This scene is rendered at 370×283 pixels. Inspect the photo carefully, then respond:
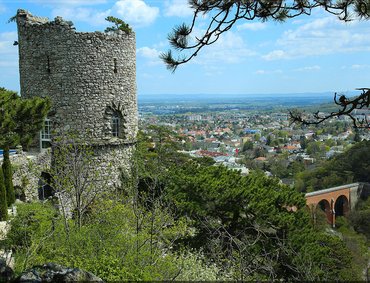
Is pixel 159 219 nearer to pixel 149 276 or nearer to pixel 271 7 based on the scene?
pixel 149 276

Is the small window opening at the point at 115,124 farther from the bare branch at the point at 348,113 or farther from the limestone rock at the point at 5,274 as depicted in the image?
the limestone rock at the point at 5,274

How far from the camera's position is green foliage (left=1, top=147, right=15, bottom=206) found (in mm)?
11586

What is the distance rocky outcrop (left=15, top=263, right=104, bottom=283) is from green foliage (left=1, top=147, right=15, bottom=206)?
7.40 metres

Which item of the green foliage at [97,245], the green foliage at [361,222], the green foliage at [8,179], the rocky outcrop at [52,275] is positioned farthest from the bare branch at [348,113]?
the green foliage at [361,222]

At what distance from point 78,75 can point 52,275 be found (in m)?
8.90

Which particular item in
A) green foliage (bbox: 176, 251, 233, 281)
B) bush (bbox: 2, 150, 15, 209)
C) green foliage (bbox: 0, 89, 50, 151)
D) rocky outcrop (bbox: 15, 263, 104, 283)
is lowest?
green foliage (bbox: 176, 251, 233, 281)

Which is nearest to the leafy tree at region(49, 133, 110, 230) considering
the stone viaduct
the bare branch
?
the bare branch

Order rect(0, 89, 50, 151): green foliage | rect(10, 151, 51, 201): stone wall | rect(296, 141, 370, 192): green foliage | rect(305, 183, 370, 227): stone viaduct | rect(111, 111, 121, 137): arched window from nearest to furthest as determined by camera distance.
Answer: rect(0, 89, 50, 151): green foliage, rect(10, 151, 51, 201): stone wall, rect(111, 111, 121, 137): arched window, rect(305, 183, 370, 227): stone viaduct, rect(296, 141, 370, 192): green foliage

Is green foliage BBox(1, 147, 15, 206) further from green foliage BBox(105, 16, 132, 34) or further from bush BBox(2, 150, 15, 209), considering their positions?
green foliage BBox(105, 16, 132, 34)

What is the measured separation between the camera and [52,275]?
15.2 feet

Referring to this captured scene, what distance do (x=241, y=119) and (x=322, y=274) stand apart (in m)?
134

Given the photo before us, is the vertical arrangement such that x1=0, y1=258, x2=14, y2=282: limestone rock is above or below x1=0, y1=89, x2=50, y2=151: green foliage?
below

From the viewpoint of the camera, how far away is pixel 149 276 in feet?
22.1

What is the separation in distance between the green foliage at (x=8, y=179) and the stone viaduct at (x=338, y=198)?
1219 inches
